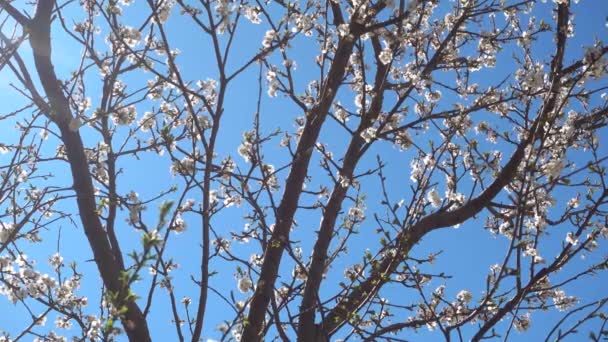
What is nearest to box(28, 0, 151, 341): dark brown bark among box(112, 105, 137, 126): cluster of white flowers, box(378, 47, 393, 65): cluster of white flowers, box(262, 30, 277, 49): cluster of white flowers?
box(112, 105, 137, 126): cluster of white flowers

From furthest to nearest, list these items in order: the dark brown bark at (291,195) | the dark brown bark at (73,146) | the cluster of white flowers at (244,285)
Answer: the cluster of white flowers at (244,285) → the dark brown bark at (291,195) → the dark brown bark at (73,146)

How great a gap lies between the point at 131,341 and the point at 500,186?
3063mm

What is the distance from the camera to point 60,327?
580 cm

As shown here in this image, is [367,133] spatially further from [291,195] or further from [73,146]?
[73,146]

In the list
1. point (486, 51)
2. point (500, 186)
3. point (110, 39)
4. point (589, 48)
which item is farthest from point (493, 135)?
point (110, 39)

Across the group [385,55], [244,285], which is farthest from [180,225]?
[385,55]

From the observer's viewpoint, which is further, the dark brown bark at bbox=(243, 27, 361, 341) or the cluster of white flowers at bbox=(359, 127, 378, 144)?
the cluster of white flowers at bbox=(359, 127, 378, 144)

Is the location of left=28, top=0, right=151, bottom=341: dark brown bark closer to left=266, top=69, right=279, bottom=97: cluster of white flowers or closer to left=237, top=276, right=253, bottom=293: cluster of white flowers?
left=237, top=276, right=253, bottom=293: cluster of white flowers

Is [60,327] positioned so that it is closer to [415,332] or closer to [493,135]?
[415,332]

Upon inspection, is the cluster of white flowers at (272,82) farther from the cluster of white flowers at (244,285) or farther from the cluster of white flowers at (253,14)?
the cluster of white flowers at (244,285)

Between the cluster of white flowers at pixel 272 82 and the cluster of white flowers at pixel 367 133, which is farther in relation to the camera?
the cluster of white flowers at pixel 272 82

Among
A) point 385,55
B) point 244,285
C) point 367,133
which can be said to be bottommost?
point 244,285

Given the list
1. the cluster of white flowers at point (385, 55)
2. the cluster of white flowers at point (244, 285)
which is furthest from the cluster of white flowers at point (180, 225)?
the cluster of white flowers at point (385, 55)

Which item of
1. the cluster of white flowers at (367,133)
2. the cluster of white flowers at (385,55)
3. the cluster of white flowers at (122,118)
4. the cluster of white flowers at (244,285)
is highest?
the cluster of white flowers at (385,55)
